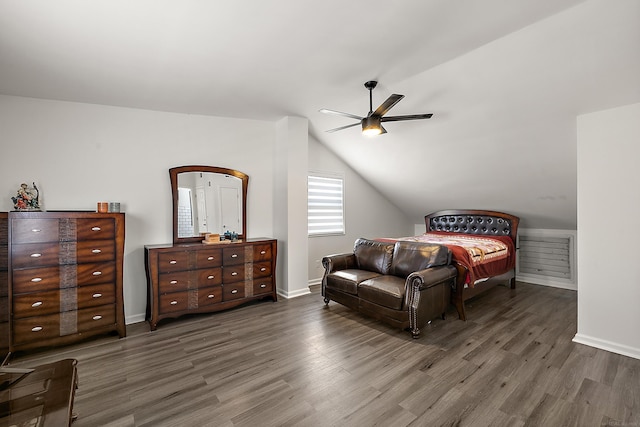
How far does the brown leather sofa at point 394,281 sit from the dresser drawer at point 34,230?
301cm

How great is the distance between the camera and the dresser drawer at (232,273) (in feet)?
12.5

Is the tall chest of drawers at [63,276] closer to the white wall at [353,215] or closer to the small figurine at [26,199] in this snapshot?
the small figurine at [26,199]

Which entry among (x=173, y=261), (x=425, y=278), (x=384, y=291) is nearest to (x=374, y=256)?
(x=384, y=291)

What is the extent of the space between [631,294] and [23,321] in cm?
561

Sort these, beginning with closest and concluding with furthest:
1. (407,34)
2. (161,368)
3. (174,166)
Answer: (407,34) → (161,368) → (174,166)

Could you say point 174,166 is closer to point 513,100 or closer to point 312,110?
point 312,110

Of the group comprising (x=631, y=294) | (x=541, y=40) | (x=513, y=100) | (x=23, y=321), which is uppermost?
(x=541, y=40)

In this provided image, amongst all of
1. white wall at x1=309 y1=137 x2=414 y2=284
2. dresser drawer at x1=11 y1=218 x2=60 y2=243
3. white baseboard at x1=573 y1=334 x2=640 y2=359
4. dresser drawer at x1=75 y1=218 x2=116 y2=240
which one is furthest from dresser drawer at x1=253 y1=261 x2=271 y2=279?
white baseboard at x1=573 y1=334 x2=640 y2=359

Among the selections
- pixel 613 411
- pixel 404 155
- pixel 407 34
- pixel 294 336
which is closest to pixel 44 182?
pixel 294 336

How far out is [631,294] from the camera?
106 inches

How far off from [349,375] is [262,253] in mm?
2194

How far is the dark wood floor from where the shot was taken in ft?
6.33

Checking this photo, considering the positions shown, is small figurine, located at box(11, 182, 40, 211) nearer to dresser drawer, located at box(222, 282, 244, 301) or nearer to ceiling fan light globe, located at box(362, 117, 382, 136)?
dresser drawer, located at box(222, 282, 244, 301)

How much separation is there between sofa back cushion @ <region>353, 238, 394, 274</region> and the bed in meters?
0.80
